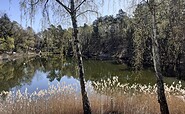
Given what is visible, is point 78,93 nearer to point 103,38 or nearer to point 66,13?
point 66,13

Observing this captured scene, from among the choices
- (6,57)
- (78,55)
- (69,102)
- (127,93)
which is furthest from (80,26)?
(6,57)

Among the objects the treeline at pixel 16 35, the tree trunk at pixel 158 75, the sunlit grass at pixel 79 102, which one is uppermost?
the treeline at pixel 16 35

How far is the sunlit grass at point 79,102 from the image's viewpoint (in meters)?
6.44

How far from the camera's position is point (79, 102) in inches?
271

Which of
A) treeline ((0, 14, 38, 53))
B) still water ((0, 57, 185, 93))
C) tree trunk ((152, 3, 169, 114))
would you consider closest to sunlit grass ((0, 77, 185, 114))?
tree trunk ((152, 3, 169, 114))

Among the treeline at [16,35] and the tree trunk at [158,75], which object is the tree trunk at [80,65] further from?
the treeline at [16,35]

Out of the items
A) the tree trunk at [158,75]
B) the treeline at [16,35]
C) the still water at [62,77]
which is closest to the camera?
the tree trunk at [158,75]

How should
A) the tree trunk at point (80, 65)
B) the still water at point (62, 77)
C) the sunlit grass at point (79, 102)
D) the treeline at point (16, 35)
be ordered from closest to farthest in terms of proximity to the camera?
the tree trunk at point (80, 65) < the sunlit grass at point (79, 102) < the still water at point (62, 77) < the treeline at point (16, 35)

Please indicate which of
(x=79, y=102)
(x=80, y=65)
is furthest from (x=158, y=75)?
(x=79, y=102)

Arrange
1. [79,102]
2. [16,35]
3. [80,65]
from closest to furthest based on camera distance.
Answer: [80,65] < [79,102] < [16,35]

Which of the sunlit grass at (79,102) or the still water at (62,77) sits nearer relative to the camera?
the sunlit grass at (79,102)

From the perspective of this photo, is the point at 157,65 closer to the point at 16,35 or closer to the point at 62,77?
the point at 62,77

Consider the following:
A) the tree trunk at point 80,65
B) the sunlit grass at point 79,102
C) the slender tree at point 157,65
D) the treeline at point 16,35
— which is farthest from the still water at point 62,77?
the treeline at point 16,35

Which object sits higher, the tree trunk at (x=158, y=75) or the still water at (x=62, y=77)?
the tree trunk at (x=158, y=75)
